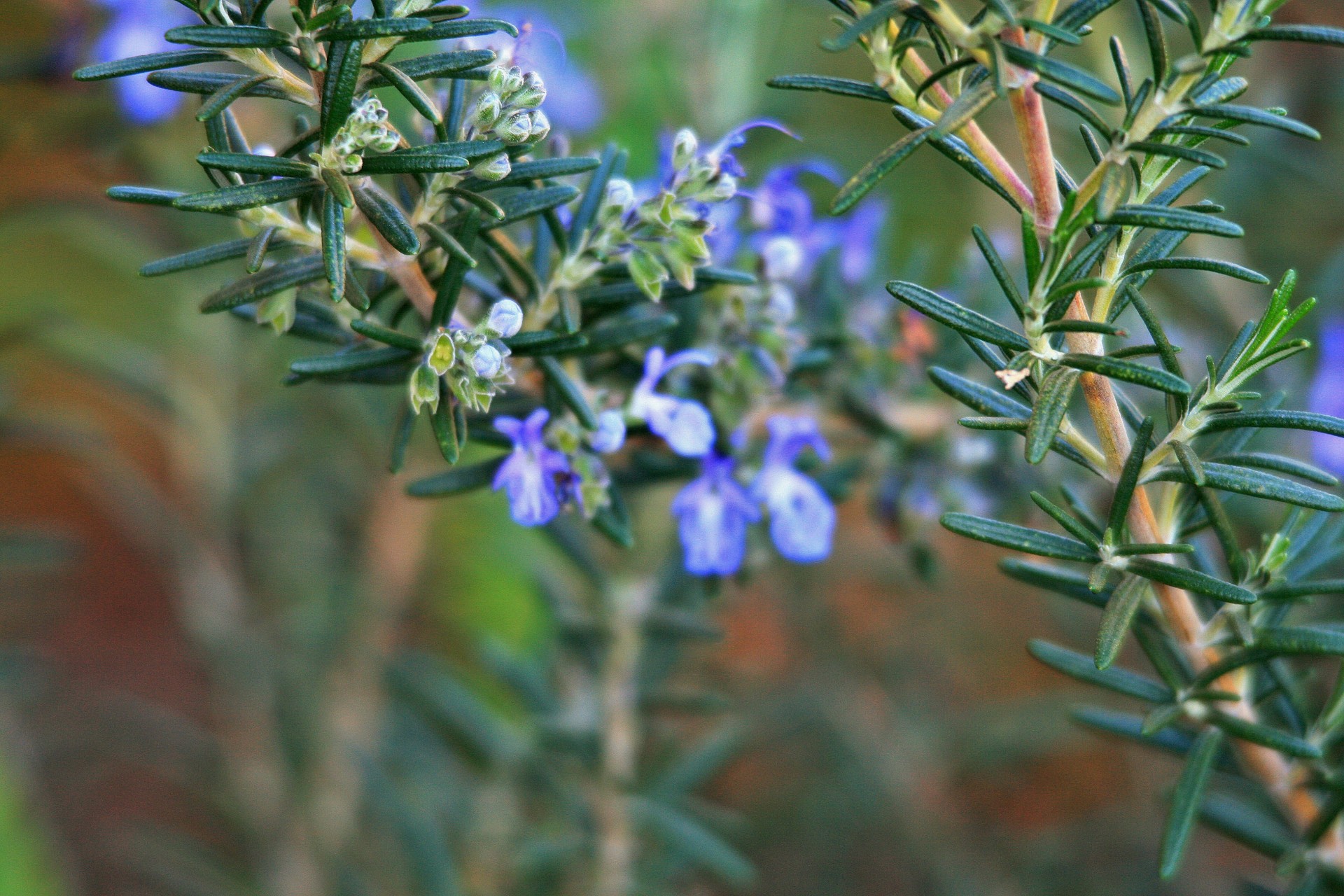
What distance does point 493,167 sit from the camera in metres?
0.74

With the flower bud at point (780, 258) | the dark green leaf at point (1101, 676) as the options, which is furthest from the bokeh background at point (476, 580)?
the dark green leaf at point (1101, 676)

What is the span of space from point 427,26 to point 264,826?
5.16 feet

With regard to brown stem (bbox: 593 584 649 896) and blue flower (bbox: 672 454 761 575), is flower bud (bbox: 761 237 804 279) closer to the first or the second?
blue flower (bbox: 672 454 761 575)

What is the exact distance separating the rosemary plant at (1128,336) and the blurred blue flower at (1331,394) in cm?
60

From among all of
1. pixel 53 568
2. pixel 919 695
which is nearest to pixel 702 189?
pixel 919 695

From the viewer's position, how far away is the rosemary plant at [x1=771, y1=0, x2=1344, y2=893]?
66 cm

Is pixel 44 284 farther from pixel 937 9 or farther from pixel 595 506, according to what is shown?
pixel 937 9

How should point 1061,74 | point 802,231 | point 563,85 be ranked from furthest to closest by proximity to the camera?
point 563,85 → point 802,231 → point 1061,74

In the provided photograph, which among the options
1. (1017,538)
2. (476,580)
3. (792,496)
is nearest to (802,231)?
(792,496)

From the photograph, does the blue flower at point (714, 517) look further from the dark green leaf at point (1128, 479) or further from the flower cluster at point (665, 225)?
the dark green leaf at point (1128, 479)

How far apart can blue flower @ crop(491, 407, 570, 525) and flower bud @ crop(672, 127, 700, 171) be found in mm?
220

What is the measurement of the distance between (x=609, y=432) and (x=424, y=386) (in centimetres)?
16

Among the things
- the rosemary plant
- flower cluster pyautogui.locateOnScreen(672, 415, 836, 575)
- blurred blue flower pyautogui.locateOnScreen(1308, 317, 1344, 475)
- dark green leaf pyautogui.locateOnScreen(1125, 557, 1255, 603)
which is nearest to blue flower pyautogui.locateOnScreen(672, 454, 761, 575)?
flower cluster pyautogui.locateOnScreen(672, 415, 836, 575)

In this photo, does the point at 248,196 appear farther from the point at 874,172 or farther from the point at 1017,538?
the point at 1017,538
